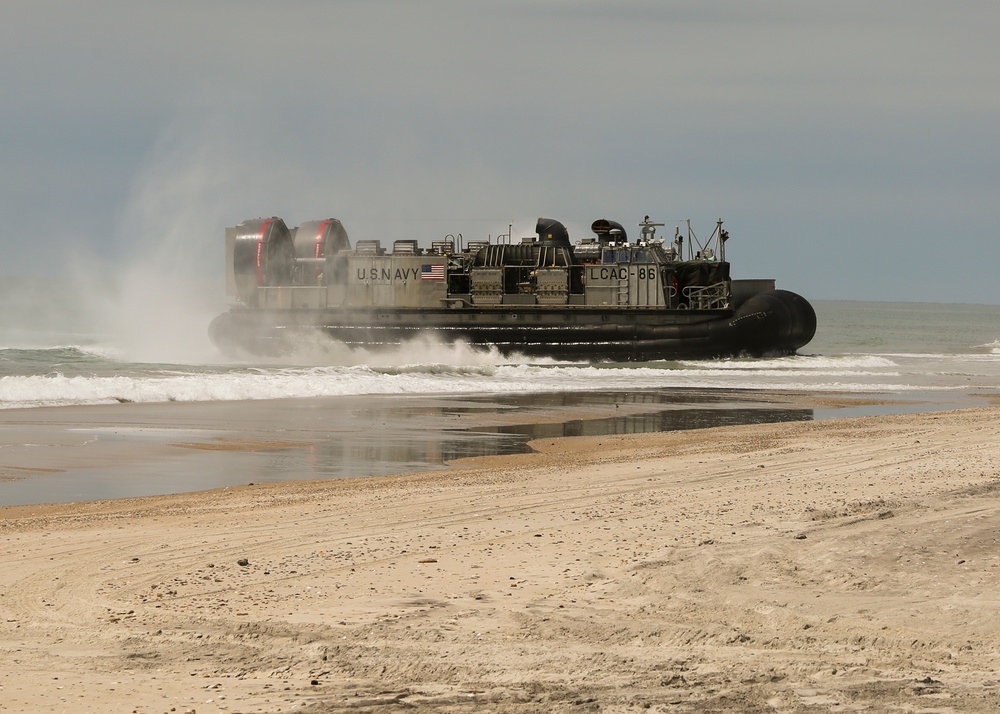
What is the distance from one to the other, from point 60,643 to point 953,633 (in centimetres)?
315

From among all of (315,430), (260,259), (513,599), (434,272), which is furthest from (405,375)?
(513,599)

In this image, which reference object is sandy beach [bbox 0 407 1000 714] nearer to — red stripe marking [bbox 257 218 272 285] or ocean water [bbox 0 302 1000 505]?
ocean water [bbox 0 302 1000 505]

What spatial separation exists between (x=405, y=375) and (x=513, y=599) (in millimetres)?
16212

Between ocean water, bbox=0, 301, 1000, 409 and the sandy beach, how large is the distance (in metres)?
8.57

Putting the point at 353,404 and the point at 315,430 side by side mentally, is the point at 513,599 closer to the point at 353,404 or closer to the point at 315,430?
the point at 315,430

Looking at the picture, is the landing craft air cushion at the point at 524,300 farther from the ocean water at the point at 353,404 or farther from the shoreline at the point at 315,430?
the shoreline at the point at 315,430

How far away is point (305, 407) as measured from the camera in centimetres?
1449

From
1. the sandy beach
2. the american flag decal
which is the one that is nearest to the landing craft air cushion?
the american flag decal

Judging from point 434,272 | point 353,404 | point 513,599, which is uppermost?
point 434,272

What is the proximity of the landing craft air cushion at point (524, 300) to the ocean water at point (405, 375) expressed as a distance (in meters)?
0.42

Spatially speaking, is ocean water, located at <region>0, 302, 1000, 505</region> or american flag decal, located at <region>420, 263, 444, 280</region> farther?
american flag decal, located at <region>420, 263, 444, 280</region>

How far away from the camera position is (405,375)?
20.5m

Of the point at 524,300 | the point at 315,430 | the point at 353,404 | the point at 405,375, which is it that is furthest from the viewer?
the point at 524,300

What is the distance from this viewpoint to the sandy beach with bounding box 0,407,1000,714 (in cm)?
339
